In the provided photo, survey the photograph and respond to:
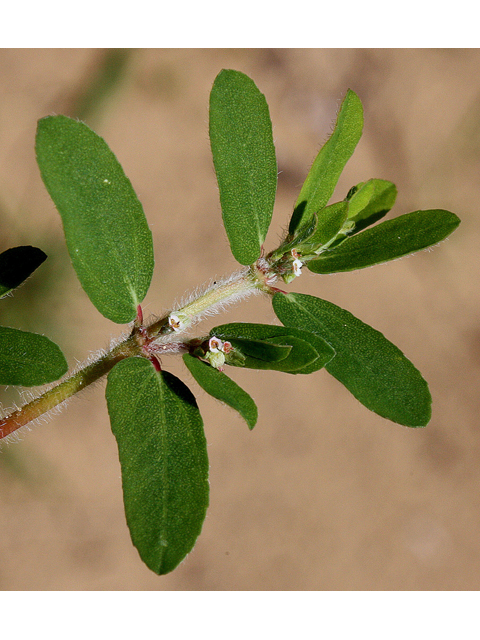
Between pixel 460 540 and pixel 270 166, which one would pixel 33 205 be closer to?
pixel 270 166

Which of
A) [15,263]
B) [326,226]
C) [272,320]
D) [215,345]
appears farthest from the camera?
[272,320]

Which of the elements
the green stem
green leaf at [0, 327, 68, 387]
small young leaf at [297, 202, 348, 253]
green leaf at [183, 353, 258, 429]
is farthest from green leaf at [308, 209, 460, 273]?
green leaf at [0, 327, 68, 387]

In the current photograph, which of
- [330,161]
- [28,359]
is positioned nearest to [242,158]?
[330,161]

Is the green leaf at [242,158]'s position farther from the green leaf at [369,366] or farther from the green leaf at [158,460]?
the green leaf at [158,460]

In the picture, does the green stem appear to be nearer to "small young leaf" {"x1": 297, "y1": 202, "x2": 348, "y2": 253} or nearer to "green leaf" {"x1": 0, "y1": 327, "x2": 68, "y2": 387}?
"green leaf" {"x1": 0, "y1": 327, "x2": 68, "y2": 387}

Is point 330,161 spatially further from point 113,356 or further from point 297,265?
point 113,356

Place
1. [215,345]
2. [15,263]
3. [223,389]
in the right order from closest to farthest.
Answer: [223,389] → [215,345] → [15,263]

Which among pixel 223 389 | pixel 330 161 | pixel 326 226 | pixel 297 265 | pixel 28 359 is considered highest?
pixel 330 161

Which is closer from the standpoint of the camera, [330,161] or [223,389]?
[223,389]
